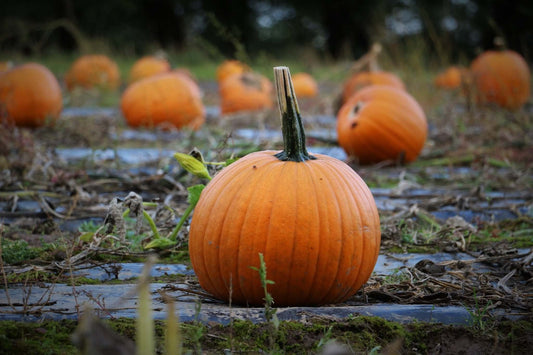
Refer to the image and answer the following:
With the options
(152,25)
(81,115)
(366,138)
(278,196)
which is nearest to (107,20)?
(152,25)

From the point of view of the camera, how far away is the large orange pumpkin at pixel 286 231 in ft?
6.62

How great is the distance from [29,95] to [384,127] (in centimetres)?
366

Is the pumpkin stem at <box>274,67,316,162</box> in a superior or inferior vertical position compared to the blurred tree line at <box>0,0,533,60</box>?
inferior

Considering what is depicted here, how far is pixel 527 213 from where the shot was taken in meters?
3.46

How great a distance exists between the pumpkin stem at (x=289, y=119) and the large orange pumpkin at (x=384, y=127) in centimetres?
257

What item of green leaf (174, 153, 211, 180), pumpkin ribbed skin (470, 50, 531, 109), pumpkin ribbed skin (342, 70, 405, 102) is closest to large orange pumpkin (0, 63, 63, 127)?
pumpkin ribbed skin (342, 70, 405, 102)

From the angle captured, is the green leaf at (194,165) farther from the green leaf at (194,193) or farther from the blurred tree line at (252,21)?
the blurred tree line at (252,21)

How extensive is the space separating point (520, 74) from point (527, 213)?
511 cm

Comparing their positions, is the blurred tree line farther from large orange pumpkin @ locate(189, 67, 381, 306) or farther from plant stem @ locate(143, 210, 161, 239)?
large orange pumpkin @ locate(189, 67, 381, 306)

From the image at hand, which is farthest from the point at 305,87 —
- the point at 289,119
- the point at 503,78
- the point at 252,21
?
the point at 252,21

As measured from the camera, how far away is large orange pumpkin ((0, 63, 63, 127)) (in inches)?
240

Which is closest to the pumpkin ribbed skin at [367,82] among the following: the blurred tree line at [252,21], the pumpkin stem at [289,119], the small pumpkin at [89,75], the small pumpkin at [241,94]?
the small pumpkin at [241,94]

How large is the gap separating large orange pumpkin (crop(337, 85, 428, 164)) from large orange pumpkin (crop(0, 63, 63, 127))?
309cm

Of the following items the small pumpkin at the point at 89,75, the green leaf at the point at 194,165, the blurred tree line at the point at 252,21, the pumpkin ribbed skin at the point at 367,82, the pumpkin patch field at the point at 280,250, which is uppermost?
the blurred tree line at the point at 252,21
